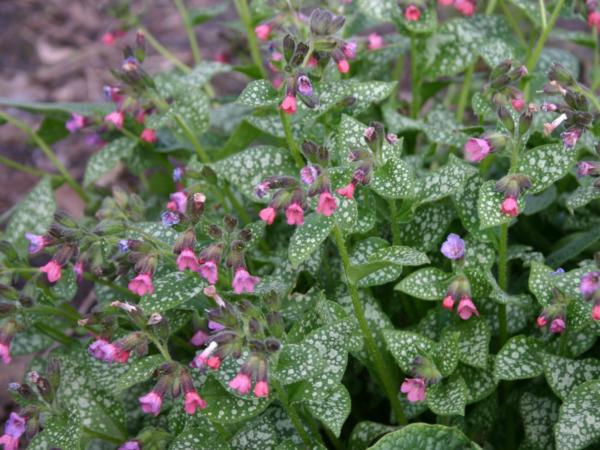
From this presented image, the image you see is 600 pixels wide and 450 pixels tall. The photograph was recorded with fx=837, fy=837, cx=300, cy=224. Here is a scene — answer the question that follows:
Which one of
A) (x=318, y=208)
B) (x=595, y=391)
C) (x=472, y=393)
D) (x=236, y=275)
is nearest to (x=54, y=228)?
(x=236, y=275)

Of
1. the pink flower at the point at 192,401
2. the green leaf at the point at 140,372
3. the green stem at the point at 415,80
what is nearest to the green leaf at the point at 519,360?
the pink flower at the point at 192,401

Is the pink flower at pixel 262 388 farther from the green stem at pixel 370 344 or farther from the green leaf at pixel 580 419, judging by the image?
the green leaf at pixel 580 419

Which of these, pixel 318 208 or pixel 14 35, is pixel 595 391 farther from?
pixel 14 35

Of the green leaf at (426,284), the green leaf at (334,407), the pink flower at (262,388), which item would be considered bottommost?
the green leaf at (334,407)

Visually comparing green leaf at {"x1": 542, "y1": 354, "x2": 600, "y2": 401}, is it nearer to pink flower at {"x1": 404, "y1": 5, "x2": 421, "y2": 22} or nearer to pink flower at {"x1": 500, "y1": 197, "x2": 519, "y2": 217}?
pink flower at {"x1": 500, "y1": 197, "x2": 519, "y2": 217}

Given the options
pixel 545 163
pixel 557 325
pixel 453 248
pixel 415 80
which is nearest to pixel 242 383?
pixel 453 248

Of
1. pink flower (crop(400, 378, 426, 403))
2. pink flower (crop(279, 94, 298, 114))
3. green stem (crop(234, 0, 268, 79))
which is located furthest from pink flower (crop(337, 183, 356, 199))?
green stem (crop(234, 0, 268, 79))

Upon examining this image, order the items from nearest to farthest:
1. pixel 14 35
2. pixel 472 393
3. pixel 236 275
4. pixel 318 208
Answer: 1. pixel 318 208
2. pixel 236 275
3. pixel 472 393
4. pixel 14 35
